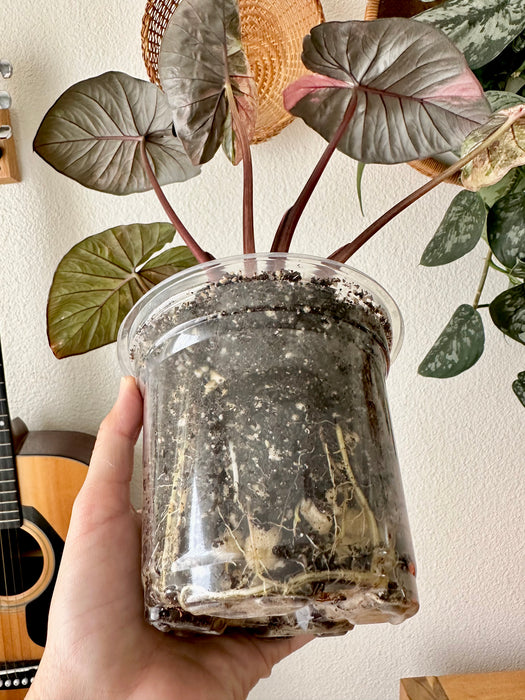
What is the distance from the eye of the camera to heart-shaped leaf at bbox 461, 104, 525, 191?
1.76 ft

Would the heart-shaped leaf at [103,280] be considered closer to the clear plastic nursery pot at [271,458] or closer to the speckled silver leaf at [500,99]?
the clear plastic nursery pot at [271,458]

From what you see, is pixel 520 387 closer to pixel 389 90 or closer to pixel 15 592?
pixel 389 90

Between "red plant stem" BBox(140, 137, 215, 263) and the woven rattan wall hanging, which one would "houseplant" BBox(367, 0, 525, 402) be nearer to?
the woven rattan wall hanging

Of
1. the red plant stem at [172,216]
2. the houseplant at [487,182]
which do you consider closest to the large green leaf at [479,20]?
the houseplant at [487,182]

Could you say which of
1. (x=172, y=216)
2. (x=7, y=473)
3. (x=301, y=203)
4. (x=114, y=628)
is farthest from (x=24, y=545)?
(x=301, y=203)

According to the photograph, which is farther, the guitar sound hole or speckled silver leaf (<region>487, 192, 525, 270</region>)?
the guitar sound hole

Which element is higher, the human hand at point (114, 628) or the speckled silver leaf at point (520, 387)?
the speckled silver leaf at point (520, 387)

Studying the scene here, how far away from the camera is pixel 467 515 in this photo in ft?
3.96

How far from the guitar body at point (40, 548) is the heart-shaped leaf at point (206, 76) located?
0.68 meters

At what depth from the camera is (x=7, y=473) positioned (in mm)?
1041

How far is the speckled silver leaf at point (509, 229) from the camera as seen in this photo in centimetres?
76

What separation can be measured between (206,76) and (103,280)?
12.3 inches

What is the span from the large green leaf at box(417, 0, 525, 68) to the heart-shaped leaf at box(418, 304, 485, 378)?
382mm

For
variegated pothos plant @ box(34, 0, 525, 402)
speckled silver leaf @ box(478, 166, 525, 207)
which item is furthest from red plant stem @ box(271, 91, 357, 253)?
speckled silver leaf @ box(478, 166, 525, 207)
